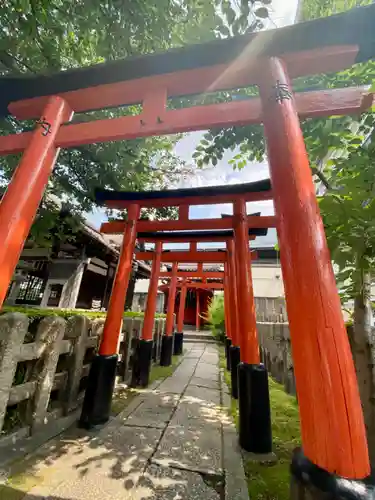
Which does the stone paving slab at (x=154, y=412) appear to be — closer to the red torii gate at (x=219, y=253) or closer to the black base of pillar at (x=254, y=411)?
the black base of pillar at (x=254, y=411)

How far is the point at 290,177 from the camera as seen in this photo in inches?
61.4

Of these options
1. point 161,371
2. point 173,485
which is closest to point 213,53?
point 173,485

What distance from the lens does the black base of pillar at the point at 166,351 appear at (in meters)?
7.87

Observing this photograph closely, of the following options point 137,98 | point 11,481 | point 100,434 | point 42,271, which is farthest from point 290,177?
point 42,271

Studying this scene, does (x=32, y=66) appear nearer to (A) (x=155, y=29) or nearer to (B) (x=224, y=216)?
(A) (x=155, y=29)

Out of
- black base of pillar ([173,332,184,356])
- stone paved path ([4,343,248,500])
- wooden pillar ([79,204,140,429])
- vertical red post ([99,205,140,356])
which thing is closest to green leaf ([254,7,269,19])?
vertical red post ([99,205,140,356])

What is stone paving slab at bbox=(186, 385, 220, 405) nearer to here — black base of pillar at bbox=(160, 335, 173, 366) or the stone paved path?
the stone paved path

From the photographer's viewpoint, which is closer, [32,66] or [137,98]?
[137,98]

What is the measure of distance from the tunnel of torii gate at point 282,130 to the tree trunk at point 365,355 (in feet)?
3.81

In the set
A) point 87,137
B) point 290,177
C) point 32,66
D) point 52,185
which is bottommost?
point 290,177

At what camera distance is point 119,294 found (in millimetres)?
3781

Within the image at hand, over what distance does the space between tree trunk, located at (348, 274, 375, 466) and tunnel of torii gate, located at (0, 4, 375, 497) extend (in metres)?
1.16

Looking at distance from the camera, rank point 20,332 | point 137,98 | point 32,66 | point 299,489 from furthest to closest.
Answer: point 32,66 → point 137,98 → point 20,332 → point 299,489

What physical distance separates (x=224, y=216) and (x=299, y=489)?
4.20 metres
